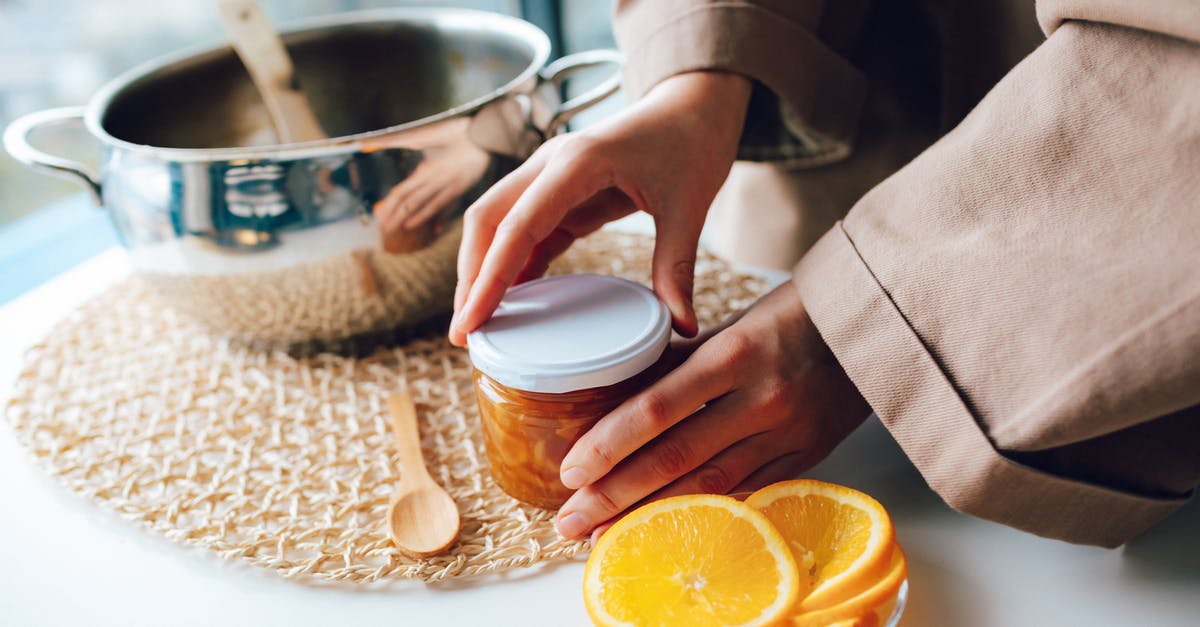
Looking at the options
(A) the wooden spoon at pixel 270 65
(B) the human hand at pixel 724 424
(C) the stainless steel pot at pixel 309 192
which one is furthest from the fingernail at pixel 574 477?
(A) the wooden spoon at pixel 270 65

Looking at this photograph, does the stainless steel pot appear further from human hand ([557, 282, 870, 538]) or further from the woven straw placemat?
human hand ([557, 282, 870, 538])

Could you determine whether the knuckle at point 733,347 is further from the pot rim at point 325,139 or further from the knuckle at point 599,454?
the pot rim at point 325,139

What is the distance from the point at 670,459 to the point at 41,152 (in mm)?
523

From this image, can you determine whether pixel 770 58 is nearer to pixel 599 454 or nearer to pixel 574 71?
pixel 574 71

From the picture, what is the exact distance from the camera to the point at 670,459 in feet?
1.73

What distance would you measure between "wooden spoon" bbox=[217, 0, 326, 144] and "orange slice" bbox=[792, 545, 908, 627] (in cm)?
59

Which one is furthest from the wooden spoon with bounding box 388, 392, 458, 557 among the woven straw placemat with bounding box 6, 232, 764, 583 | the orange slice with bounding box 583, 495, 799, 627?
the orange slice with bounding box 583, 495, 799, 627

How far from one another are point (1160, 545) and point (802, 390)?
0.69 ft

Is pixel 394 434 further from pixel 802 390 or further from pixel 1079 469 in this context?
pixel 1079 469

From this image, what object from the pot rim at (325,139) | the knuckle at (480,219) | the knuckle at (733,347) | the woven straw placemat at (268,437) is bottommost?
the woven straw placemat at (268,437)

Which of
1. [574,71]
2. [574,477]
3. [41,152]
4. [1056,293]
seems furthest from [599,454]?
[41,152]

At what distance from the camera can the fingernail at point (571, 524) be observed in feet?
1.72

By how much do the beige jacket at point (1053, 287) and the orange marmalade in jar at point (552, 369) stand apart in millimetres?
107

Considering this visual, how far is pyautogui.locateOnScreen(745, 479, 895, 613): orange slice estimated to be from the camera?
1.45ft
